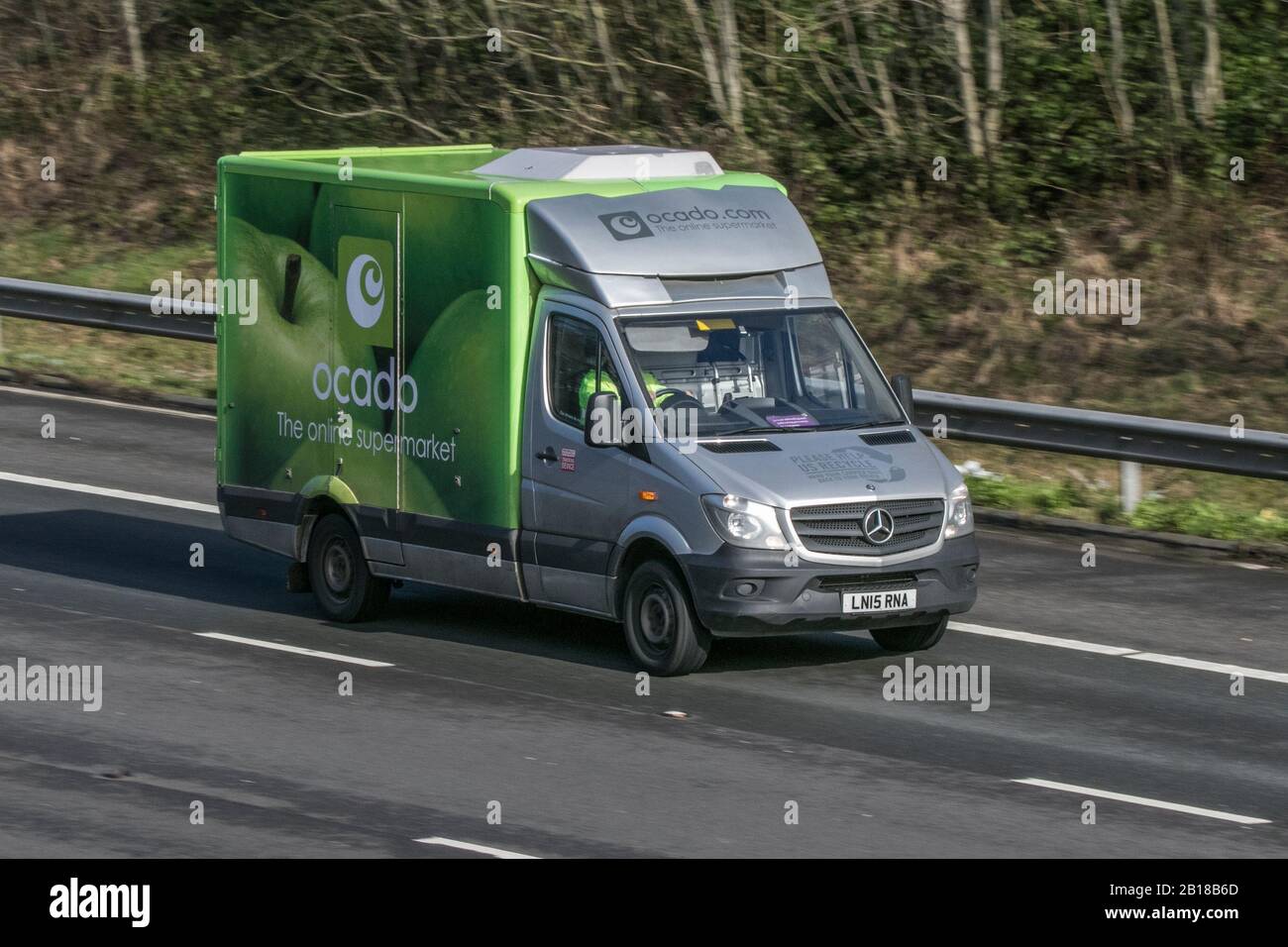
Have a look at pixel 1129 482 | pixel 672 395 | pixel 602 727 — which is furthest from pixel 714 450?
pixel 1129 482

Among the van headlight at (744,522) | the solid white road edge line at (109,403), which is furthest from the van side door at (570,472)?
the solid white road edge line at (109,403)

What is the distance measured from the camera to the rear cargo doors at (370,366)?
1339 centimetres

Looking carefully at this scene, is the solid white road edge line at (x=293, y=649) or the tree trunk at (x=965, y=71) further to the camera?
the tree trunk at (x=965, y=71)

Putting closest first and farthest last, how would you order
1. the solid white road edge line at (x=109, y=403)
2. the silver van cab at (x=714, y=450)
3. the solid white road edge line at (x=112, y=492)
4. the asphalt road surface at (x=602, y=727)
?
the asphalt road surface at (x=602, y=727) → the silver van cab at (x=714, y=450) → the solid white road edge line at (x=112, y=492) → the solid white road edge line at (x=109, y=403)

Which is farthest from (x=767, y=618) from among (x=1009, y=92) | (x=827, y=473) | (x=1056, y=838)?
(x=1009, y=92)

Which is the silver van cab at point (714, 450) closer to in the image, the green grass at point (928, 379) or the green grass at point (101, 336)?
the green grass at point (928, 379)

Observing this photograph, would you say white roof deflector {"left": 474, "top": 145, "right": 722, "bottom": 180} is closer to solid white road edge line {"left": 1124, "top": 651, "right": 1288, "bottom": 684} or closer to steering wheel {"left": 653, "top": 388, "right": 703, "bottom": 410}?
steering wheel {"left": 653, "top": 388, "right": 703, "bottom": 410}

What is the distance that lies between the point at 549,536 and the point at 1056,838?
420 centimetres

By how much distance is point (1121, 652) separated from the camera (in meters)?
13.3

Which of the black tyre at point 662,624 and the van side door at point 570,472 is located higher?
the van side door at point 570,472

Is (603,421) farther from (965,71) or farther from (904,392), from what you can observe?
(965,71)

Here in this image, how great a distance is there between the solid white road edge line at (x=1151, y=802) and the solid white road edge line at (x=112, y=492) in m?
8.60

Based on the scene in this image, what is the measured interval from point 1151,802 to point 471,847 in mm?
3198

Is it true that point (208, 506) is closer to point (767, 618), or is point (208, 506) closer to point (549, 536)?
point (549, 536)
